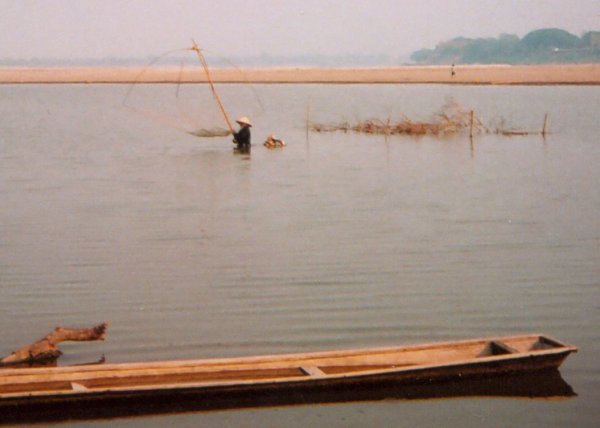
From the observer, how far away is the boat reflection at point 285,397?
7109mm

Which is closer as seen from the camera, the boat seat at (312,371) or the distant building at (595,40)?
the boat seat at (312,371)

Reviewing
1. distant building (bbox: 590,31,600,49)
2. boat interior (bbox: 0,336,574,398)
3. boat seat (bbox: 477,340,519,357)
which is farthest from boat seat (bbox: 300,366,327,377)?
distant building (bbox: 590,31,600,49)

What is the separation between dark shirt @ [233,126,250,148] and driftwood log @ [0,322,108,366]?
18004mm

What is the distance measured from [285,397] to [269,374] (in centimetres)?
34

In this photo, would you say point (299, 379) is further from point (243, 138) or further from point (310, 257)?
point (243, 138)

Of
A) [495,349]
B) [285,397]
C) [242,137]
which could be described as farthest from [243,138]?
[285,397]

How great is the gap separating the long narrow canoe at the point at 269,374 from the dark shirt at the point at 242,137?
1886cm

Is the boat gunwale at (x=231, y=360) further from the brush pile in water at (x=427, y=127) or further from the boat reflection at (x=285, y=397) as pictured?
the brush pile in water at (x=427, y=127)

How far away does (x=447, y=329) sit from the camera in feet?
31.6

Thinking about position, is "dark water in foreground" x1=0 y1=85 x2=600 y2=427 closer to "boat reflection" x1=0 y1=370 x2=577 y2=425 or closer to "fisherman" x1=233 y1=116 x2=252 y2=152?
"boat reflection" x1=0 y1=370 x2=577 y2=425

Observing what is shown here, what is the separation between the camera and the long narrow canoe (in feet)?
23.3

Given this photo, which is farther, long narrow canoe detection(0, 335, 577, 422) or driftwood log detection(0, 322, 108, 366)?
driftwood log detection(0, 322, 108, 366)

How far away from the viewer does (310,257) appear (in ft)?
41.8

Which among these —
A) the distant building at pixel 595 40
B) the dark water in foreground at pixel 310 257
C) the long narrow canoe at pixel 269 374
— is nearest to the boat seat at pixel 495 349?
the long narrow canoe at pixel 269 374
